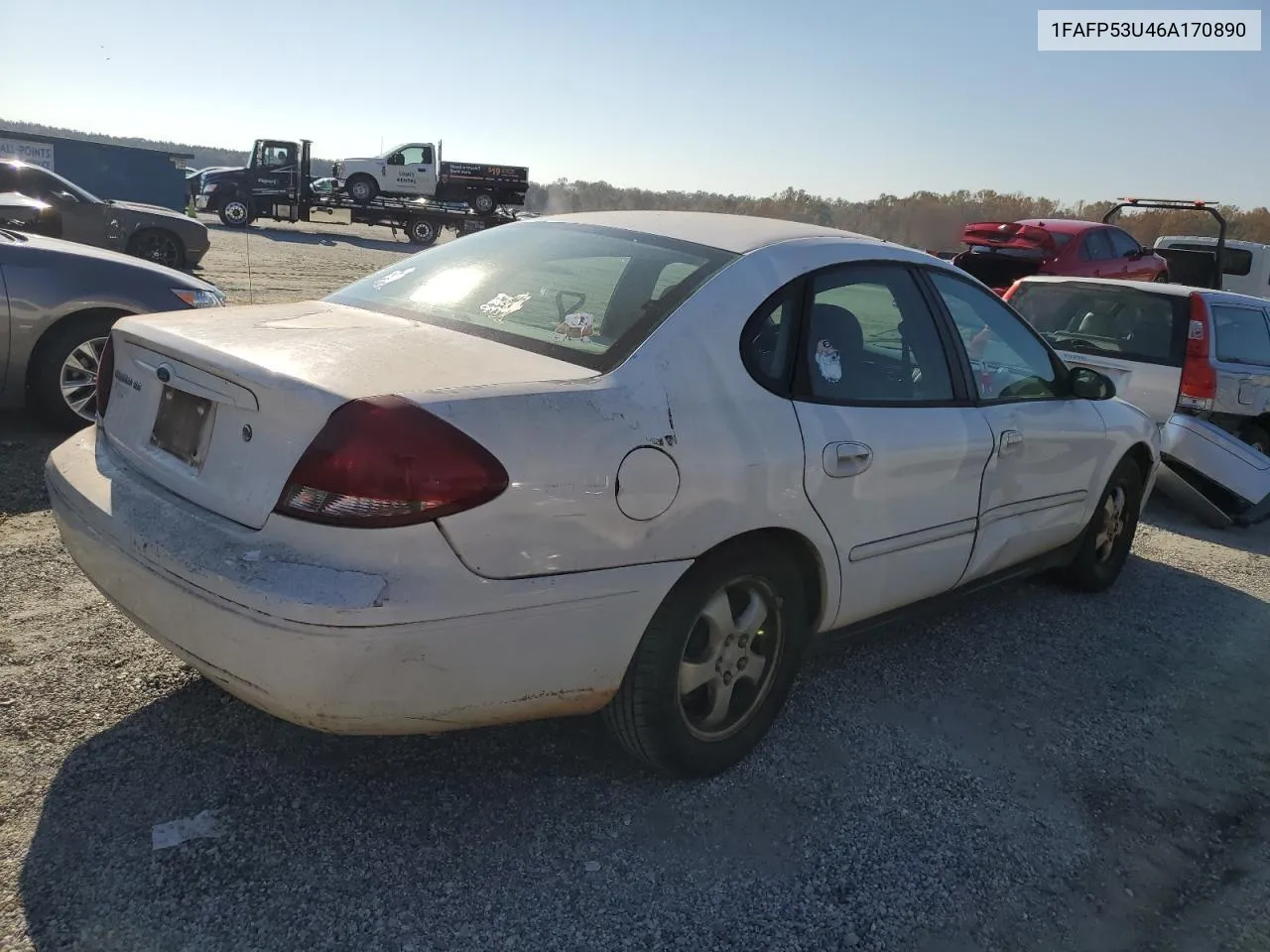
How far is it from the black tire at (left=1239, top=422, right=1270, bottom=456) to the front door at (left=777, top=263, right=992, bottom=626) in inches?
195

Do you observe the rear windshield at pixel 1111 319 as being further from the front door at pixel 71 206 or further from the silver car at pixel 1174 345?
the front door at pixel 71 206

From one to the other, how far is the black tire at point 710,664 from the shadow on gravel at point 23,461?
337 centimetres

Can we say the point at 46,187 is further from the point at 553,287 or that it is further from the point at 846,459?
the point at 846,459

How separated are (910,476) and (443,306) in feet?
5.27

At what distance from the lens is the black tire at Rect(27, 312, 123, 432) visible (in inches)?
226

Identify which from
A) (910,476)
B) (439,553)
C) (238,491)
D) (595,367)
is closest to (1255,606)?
(910,476)

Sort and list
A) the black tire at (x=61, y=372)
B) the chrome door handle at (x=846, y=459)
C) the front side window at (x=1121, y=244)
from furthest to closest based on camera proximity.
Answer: the front side window at (x=1121, y=244) < the black tire at (x=61, y=372) < the chrome door handle at (x=846, y=459)

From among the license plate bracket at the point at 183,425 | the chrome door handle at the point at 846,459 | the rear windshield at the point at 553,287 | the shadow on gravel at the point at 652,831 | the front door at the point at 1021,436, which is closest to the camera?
the shadow on gravel at the point at 652,831

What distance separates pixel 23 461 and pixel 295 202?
29.6 m

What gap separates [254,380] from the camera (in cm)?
249

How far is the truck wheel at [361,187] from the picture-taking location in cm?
3356

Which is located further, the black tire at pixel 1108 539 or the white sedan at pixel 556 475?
the black tire at pixel 1108 539

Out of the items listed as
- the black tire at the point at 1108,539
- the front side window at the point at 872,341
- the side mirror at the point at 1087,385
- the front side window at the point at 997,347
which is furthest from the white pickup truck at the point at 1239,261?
the front side window at the point at 872,341

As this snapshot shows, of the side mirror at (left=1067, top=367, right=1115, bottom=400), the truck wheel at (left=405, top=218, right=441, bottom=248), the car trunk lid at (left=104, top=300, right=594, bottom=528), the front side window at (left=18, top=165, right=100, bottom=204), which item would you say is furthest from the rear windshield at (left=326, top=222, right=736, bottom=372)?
the truck wheel at (left=405, top=218, right=441, bottom=248)
